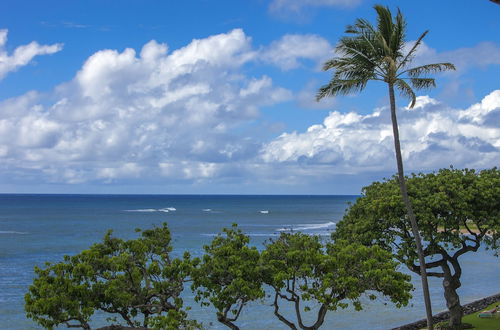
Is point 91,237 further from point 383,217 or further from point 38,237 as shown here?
point 383,217

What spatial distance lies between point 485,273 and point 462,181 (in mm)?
27662

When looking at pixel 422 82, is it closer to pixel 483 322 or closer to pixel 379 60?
pixel 379 60

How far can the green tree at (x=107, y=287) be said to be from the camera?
16.0 meters

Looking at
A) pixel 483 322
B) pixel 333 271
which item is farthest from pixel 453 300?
pixel 333 271

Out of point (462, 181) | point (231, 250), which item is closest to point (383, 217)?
point (462, 181)

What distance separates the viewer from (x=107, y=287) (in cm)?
1662

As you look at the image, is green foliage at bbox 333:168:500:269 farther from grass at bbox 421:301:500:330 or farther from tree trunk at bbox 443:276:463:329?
grass at bbox 421:301:500:330

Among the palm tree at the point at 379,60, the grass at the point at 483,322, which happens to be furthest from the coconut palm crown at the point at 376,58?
the grass at the point at 483,322

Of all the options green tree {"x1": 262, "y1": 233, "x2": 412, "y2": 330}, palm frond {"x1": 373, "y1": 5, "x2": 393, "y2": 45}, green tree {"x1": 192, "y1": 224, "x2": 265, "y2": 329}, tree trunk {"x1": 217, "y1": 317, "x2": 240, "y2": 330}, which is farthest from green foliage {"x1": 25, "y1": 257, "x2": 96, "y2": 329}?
palm frond {"x1": 373, "y1": 5, "x2": 393, "y2": 45}

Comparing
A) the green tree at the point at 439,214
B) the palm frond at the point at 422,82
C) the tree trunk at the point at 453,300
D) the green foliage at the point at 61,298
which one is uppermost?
the palm frond at the point at 422,82

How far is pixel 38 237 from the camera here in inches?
3226

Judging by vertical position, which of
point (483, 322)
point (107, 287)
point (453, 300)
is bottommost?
point (483, 322)

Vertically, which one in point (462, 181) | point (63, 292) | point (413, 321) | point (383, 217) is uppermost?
point (462, 181)

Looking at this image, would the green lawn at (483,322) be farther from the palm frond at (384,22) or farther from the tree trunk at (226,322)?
the palm frond at (384,22)
